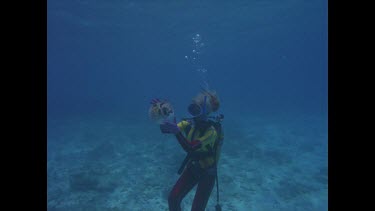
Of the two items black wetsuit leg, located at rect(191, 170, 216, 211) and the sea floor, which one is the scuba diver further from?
the sea floor

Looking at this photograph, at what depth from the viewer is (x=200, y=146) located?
4.49 meters

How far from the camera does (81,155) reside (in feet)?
43.0

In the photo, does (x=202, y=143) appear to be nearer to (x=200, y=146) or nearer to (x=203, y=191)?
(x=200, y=146)

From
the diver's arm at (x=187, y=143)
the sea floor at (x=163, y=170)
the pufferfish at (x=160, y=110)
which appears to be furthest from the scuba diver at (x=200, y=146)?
the sea floor at (x=163, y=170)

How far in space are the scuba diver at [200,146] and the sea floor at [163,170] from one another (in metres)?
2.85

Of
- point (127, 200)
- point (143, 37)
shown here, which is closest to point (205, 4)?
point (143, 37)

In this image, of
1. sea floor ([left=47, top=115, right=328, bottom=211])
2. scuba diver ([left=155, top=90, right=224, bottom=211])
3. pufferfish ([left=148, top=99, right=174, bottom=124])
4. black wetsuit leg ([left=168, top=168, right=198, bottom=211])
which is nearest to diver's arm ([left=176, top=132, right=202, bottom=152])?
scuba diver ([left=155, top=90, right=224, bottom=211])

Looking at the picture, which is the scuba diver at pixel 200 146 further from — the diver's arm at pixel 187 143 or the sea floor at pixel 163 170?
the sea floor at pixel 163 170

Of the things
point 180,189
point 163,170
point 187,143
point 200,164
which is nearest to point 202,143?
point 187,143

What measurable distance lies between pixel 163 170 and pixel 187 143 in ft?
22.0

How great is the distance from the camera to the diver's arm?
4.27m

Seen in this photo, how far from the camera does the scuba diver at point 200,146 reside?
15.0ft

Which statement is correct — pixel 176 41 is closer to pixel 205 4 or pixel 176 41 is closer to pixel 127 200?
pixel 205 4
